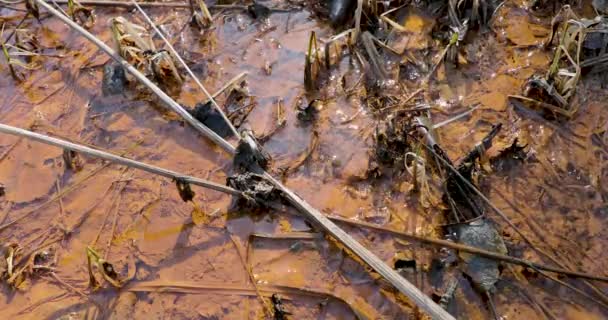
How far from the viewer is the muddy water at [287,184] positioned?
277cm

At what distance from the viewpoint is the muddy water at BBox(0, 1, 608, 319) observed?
9.08ft

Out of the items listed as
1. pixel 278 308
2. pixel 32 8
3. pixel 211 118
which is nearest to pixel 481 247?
pixel 278 308

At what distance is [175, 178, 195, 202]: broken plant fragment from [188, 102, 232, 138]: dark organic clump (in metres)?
0.59

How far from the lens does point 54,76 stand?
157 inches

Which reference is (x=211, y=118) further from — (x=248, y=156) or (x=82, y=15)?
(x=82, y=15)

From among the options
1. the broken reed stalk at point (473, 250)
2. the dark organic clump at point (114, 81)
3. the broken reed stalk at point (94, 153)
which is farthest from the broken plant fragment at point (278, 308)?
the dark organic clump at point (114, 81)

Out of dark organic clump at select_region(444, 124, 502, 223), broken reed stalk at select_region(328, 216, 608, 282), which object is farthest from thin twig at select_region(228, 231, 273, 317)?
dark organic clump at select_region(444, 124, 502, 223)

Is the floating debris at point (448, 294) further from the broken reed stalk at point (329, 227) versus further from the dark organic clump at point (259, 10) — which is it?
the dark organic clump at point (259, 10)

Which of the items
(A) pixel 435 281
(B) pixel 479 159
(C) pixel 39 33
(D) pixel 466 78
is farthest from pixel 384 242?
(C) pixel 39 33

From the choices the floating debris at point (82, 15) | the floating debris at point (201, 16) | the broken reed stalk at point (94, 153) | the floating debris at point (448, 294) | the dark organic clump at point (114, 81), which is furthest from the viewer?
the floating debris at point (82, 15)

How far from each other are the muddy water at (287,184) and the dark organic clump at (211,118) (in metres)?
0.13

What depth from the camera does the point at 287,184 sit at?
3.22 metres

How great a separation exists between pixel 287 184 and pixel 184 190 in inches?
26.2

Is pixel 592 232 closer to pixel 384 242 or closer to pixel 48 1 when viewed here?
pixel 384 242
